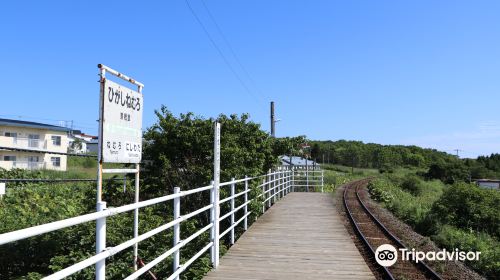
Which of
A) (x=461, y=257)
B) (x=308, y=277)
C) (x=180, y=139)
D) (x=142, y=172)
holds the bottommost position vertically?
(x=461, y=257)

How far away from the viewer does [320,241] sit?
30.4 ft

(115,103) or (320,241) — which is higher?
(115,103)

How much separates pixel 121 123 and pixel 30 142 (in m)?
50.6

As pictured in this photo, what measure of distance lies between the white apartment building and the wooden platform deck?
40673 mm

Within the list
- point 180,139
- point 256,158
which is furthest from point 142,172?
point 256,158

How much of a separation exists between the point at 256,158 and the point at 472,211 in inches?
395

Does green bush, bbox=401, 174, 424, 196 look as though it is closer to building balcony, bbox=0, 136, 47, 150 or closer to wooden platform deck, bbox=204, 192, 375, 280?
wooden platform deck, bbox=204, 192, 375, 280

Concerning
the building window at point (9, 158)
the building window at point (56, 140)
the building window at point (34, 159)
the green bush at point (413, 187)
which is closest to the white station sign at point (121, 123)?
the green bush at point (413, 187)

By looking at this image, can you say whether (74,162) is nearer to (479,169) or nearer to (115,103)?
(115,103)

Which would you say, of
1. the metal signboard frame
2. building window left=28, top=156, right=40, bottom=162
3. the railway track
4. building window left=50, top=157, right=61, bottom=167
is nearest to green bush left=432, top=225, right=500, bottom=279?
the railway track

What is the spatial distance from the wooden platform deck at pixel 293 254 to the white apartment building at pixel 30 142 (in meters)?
40.7

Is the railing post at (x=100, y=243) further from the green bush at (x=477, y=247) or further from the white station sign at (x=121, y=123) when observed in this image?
the green bush at (x=477, y=247)

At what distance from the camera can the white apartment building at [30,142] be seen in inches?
1866

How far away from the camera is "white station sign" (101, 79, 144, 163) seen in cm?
517
